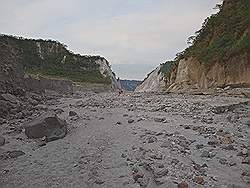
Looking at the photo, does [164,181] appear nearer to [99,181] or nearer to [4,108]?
[99,181]

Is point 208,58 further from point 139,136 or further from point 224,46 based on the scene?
point 139,136

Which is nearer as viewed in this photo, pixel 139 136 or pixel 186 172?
pixel 186 172

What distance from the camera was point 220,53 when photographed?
29.7 m

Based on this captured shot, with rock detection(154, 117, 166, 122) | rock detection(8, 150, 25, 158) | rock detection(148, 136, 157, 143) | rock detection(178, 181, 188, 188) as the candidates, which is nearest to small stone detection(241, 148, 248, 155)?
rock detection(148, 136, 157, 143)

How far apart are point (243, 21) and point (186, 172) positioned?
74.6 ft

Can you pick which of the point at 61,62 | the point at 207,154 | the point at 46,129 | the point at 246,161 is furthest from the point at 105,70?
the point at 246,161

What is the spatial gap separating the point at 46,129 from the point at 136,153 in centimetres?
356

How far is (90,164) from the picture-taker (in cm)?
938

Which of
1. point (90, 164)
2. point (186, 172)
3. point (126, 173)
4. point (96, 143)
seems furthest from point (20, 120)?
point (186, 172)

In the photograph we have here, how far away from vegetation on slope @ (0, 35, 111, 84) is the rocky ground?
5749cm

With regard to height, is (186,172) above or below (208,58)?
below

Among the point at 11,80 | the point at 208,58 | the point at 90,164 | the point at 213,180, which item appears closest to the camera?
the point at 213,180

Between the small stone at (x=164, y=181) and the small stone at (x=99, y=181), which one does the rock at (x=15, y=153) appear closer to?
the small stone at (x=99, y=181)

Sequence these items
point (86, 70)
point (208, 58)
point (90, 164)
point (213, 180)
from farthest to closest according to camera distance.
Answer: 1. point (86, 70)
2. point (208, 58)
3. point (90, 164)
4. point (213, 180)
